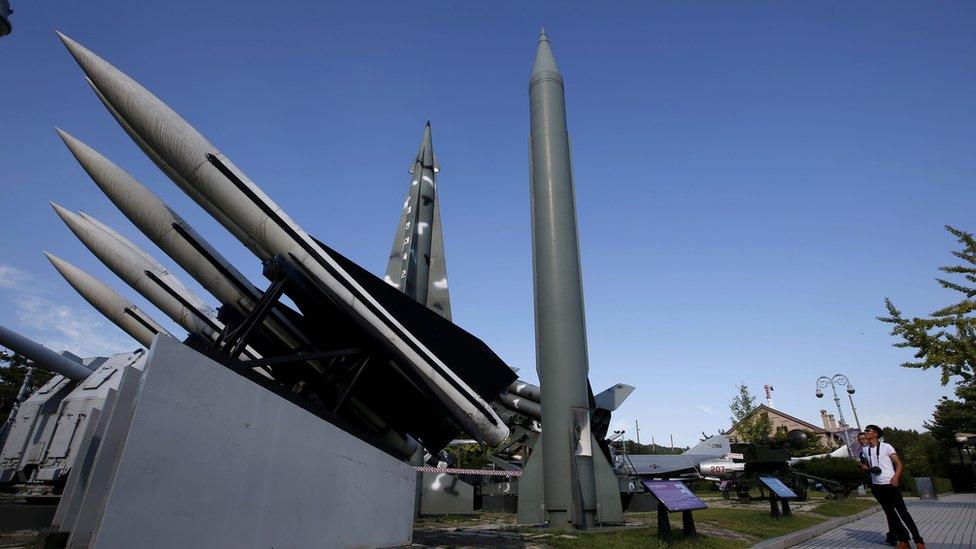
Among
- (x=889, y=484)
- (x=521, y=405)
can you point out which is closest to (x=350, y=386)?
(x=889, y=484)

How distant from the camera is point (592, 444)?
9.47 metres

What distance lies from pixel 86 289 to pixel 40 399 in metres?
5.52

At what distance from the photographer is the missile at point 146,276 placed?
910 centimetres

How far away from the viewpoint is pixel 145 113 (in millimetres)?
6324

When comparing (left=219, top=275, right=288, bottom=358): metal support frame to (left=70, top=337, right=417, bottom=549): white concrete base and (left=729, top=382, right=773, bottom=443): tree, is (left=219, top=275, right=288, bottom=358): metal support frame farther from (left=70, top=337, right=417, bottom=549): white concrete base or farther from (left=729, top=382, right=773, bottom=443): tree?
(left=729, top=382, right=773, bottom=443): tree

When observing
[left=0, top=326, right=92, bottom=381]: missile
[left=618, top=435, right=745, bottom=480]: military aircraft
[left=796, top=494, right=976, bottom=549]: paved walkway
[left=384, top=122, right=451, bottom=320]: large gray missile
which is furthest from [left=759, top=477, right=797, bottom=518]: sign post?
[left=0, top=326, right=92, bottom=381]: missile

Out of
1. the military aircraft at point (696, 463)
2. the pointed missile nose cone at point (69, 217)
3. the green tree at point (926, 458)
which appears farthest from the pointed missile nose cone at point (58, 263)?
the green tree at point (926, 458)

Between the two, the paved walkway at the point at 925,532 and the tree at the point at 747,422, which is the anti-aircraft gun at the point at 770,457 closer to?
the paved walkway at the point at 925,532

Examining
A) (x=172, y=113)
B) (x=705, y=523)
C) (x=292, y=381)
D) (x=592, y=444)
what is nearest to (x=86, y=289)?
(x=292, y=381)

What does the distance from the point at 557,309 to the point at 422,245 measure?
19.2 feet

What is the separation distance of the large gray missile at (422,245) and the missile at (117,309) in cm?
575

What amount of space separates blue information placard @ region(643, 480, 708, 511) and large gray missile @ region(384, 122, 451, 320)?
8.82 m

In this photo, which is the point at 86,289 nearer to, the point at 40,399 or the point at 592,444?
the point at 40,399

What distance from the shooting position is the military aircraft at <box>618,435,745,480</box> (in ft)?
71.8
